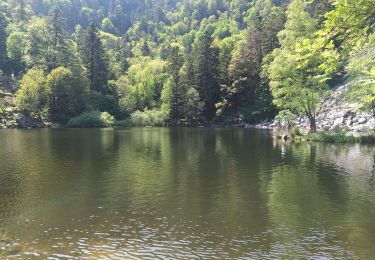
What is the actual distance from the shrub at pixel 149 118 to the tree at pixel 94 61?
22.5m

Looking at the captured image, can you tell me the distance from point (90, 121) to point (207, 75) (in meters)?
40.4

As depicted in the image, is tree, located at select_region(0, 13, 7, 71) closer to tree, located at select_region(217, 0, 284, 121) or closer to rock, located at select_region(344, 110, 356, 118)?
tree, located at select_region(217, 0, 284, 121)

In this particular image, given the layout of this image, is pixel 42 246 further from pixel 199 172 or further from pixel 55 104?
pixel 55 104

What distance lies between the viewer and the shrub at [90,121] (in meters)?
107

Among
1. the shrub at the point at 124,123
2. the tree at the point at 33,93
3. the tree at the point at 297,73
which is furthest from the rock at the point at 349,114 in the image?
the tree at the point at 33,93

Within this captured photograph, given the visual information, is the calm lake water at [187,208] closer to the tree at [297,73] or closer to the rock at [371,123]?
the tree at [297,73]

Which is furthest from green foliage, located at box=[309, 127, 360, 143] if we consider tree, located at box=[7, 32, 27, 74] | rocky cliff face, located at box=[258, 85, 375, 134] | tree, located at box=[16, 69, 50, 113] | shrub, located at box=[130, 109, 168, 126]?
tree, located at box=[7, 32, 27, 74]

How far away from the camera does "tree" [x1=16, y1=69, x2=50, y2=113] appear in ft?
348

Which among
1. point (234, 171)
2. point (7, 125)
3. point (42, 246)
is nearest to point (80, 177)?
point (234, 171)

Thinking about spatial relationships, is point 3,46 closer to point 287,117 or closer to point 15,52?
point 15,52

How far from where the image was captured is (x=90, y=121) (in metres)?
108

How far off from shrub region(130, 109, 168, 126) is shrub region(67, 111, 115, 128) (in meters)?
7.70

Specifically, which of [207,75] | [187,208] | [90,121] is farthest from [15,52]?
[187,208]

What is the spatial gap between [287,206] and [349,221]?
12.1 ft
